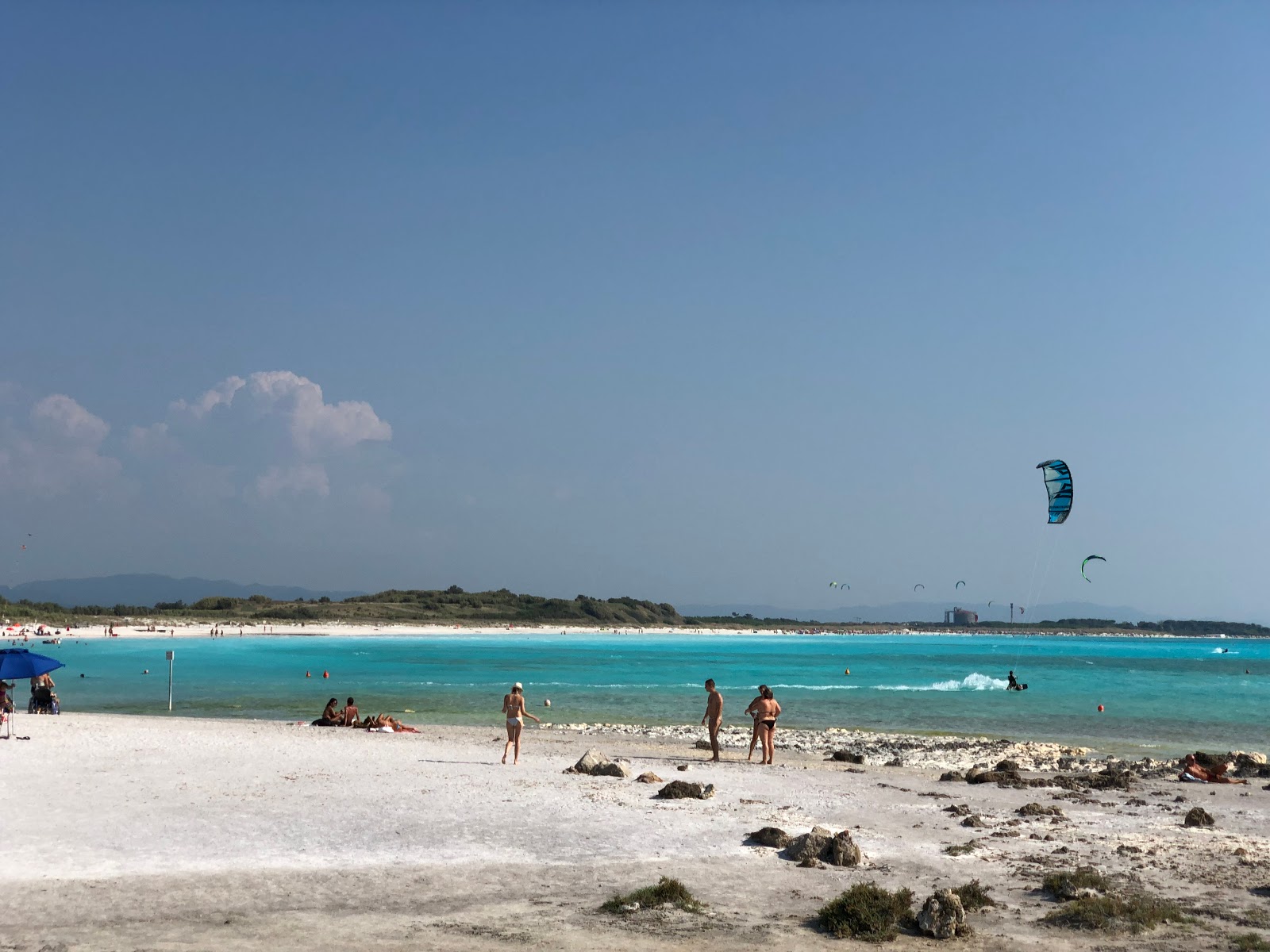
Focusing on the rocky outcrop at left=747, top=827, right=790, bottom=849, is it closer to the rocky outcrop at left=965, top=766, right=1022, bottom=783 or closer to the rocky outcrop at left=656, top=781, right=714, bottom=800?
the rocky outcrop at left=656, top=781, right=714, bottom=800

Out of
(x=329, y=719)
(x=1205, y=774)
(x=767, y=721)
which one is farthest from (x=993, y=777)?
(x=329, y=719)

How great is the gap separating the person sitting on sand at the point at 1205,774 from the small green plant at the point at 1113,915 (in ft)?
34.2

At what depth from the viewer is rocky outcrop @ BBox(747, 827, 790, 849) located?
1161cm

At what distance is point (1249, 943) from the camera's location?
27.4ft

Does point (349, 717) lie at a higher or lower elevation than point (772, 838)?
lower

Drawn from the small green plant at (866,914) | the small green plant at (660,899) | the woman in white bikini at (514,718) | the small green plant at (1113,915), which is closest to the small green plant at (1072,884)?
the small green plant at (1113,915)

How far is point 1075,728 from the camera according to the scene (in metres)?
30.1

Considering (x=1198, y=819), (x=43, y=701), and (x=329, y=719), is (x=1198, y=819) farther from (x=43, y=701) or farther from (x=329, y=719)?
(x=43, y=701)

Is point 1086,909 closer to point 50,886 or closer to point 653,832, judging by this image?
point 653,832

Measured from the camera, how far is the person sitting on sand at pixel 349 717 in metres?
24.6

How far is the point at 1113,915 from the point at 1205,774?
11424 millimetres

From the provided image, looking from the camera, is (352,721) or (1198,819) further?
(352,721)

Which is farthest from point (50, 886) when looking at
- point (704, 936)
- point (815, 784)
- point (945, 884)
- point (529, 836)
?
point (815, 784)

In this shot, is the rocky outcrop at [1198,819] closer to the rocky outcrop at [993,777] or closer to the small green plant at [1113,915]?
the rocky outcrop at [993,777]
